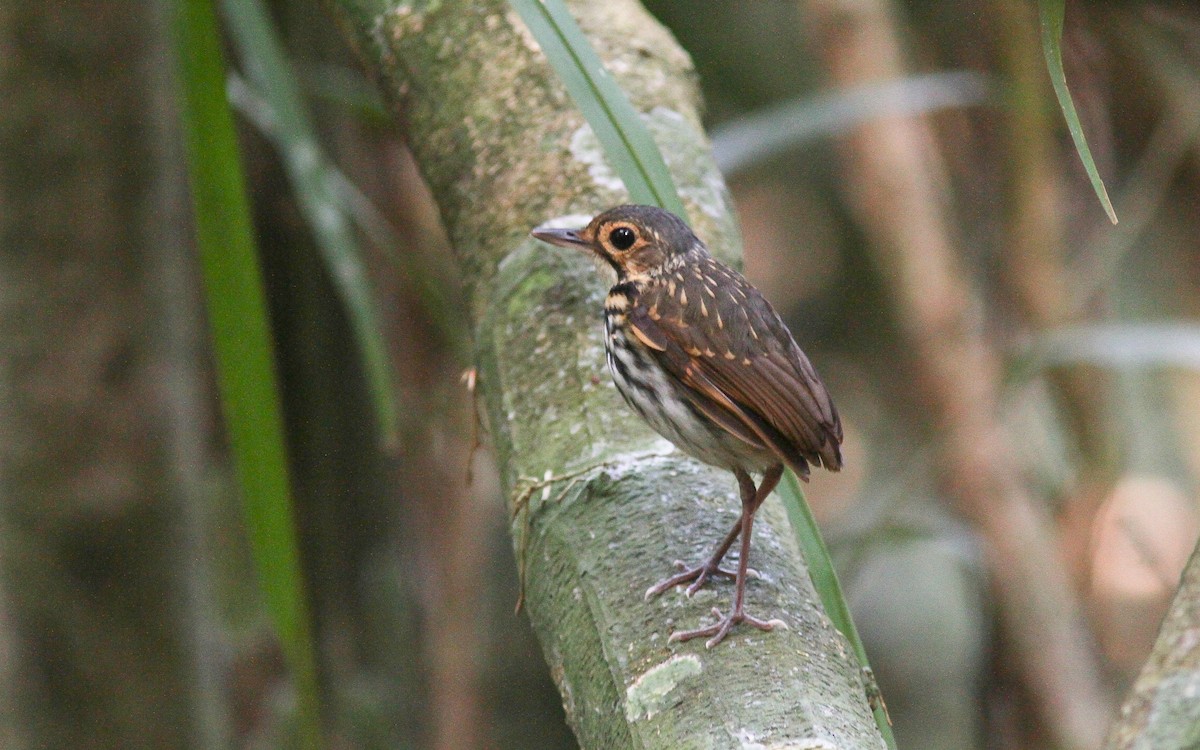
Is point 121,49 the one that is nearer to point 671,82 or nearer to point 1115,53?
point 671,82

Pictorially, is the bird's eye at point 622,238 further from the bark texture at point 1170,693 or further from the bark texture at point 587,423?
the bark texture at point 1170,693

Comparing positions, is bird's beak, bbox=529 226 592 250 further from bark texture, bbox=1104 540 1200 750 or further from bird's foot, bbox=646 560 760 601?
bark texture, bbox=1104 540 1200 750

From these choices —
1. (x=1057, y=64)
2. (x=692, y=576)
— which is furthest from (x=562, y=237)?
(x=1057, y=64)

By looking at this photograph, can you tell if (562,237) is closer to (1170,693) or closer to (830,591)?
(830,591)

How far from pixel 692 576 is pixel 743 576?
0.23 feet

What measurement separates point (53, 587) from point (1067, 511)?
3149 mm

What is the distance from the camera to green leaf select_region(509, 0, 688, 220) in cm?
168

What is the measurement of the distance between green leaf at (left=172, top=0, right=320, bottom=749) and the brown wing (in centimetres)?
64

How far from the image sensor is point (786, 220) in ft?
23.2

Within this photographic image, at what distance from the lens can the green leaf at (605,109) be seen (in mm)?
1685

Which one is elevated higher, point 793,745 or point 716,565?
point 793,745

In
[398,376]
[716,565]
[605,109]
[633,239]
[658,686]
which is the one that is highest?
[605,109]

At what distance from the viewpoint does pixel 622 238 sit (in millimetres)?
2154

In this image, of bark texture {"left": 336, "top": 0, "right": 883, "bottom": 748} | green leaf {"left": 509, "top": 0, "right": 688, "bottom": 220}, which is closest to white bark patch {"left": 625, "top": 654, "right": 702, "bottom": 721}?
bark texture {"left": 336, "top": 0, "right": 883, "bottom": 748}
